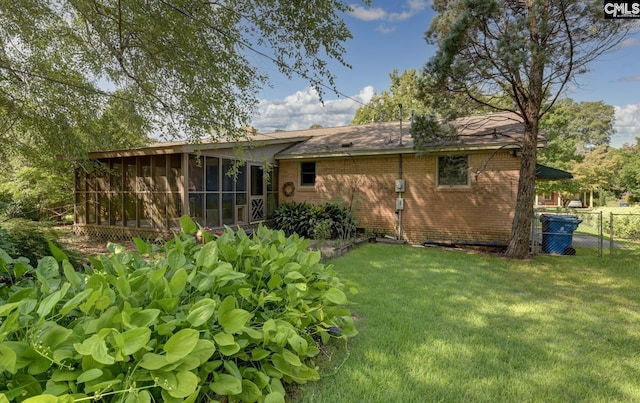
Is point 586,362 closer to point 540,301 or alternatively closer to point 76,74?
point 540,301

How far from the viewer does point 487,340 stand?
342cm

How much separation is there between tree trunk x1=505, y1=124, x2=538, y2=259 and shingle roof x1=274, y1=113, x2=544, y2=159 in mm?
560

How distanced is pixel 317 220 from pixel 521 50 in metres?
7.05

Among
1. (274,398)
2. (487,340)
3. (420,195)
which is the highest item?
(420,195)

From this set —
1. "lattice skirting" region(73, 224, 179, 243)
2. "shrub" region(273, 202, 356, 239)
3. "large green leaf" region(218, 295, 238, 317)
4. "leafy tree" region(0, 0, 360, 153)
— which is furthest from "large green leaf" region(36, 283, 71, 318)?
"lattice skirting" region(73, 224, 179, 243)

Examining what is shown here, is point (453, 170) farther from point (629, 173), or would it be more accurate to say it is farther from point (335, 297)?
point (629, 173)

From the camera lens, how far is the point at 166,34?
5.55 metres

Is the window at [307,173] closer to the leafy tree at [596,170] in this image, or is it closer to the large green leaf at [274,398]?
the large green leaf at [274,398]

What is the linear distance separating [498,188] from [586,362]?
735 centimetres

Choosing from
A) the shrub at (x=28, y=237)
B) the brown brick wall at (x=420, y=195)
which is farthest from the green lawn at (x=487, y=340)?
the shrub at (x=28, y=237)

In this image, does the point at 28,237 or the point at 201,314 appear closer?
the point at 201,314

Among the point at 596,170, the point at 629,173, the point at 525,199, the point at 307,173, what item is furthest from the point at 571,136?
the point at 307,173

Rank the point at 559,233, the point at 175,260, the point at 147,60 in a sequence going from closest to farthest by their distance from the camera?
the point at 175,260 → the point at 147,60 → the point at 559,233

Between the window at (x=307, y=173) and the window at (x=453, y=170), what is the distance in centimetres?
467
